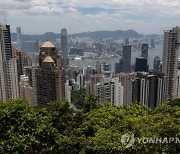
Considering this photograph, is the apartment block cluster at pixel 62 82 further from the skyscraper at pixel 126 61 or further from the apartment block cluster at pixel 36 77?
the skyscraper at pixel 126 61

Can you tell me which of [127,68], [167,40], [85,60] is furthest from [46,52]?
[85,60]

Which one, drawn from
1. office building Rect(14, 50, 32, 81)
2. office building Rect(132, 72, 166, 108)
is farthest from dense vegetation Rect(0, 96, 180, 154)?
office building Rect(14, 50, 32, 81)

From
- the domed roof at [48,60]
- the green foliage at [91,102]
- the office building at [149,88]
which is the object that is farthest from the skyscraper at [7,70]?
the green foliage at [91,102]

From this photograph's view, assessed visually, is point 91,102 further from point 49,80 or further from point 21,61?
point 21,61

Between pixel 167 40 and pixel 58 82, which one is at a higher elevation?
pixel 167 40

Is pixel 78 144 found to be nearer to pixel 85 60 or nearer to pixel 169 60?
pixel 169 60

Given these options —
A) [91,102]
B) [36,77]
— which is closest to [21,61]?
[36,77]

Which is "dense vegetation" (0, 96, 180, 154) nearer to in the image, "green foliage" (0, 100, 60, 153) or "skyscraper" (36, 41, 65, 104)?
"green foliage" (0, 100, 60, 153)
